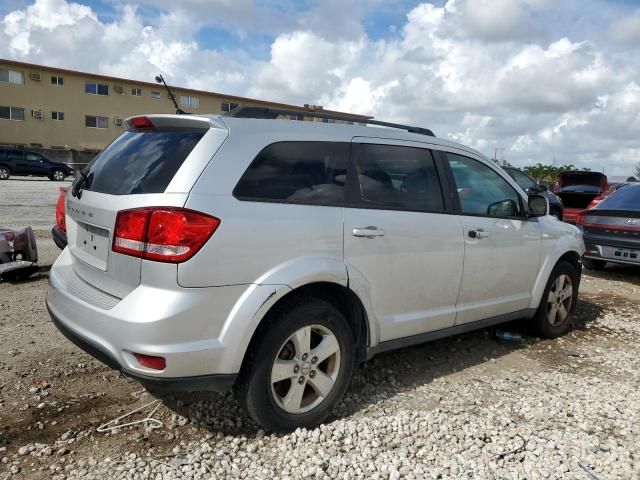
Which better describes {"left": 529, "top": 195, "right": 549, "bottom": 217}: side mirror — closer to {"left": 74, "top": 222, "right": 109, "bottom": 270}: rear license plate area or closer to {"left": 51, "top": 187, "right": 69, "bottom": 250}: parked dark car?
{"left": 74, "top": 222, "right": 109, "bottom": 270}: rear license plate area

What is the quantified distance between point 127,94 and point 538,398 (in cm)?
4449

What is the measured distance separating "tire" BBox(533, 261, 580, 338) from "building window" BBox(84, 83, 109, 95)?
43.0m

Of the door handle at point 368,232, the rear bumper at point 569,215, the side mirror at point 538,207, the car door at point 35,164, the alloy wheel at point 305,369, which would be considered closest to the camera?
the alloy wheel at point 305,369

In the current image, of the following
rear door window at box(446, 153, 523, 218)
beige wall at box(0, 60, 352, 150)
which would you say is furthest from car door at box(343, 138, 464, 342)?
beige wall at box(0, 60, 352, 150)

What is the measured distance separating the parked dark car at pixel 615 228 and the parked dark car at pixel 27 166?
2730 cm

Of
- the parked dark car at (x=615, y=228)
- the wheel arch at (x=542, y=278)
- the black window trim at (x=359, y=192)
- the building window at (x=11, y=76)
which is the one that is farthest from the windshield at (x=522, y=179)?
the building window at (x=11, y=76)

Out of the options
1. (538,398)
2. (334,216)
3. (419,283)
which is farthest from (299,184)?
(538,398)

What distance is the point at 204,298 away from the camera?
→ 262cm

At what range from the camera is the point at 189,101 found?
147 ft

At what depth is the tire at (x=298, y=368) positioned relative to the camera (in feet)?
9.42

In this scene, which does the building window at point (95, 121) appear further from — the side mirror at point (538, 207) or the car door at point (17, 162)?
the side mirror at point (538, 207)

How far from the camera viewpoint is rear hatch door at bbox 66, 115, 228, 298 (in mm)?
2695

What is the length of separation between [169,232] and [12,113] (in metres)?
43.1

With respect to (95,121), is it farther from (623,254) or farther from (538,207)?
(538,207)
